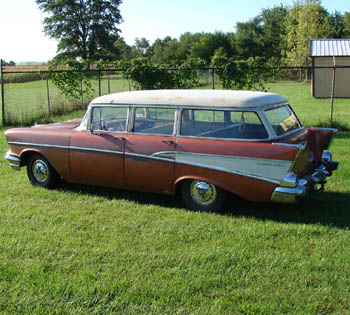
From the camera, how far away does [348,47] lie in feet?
81.5

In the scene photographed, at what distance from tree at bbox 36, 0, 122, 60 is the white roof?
56.1 meters

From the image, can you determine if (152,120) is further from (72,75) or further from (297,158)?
(72,75)

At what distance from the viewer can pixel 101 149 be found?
6.08m

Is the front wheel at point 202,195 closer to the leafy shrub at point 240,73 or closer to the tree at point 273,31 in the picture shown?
the leafy shrub at point 240,73

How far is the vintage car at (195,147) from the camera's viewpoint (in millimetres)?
5098

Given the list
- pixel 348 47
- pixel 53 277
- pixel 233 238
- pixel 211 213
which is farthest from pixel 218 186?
pixel 348 47

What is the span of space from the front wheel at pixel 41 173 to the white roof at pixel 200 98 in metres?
1.35

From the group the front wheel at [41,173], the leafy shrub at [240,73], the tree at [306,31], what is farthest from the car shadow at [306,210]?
the tree at [306,31]

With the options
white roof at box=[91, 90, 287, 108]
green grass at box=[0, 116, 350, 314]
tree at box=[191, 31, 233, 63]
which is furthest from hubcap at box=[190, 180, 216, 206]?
tree at box=[191, 31, 233, 63]

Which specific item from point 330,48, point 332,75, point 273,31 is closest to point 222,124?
point 332,75

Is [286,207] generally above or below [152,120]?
below

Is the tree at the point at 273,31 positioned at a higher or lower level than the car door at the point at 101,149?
higher

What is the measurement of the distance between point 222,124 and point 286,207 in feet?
4.64

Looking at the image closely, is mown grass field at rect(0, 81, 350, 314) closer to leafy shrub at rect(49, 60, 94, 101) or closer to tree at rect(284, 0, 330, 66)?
leafy shrub at rect(49, 60, 94, 101)
